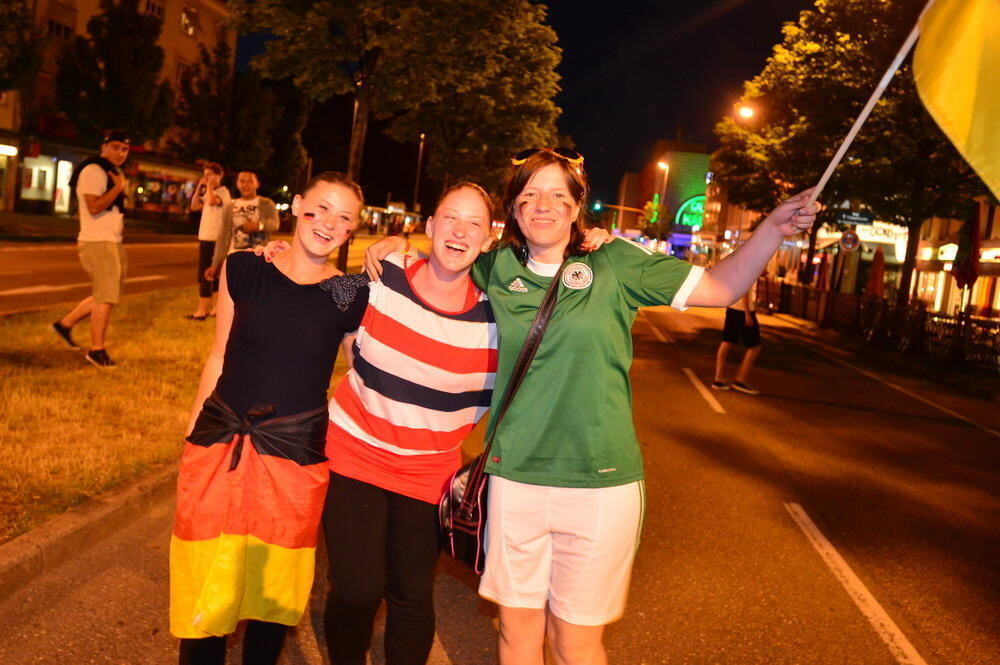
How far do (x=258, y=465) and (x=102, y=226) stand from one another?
6337mm

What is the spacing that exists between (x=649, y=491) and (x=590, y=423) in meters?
4.19

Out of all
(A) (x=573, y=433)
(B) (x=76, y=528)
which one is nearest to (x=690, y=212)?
(B) (x=76, y=528)

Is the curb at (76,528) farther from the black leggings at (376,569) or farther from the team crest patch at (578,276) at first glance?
the team crest patch at (578,276)

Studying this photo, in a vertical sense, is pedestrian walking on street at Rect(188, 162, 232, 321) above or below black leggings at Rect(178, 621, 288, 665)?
above

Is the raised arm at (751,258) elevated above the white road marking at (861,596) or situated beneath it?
elevated above

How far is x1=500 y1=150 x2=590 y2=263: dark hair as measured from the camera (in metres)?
2.85

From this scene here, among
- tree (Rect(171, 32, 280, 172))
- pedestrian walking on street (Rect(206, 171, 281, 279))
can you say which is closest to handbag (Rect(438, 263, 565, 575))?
pedestrian walking on street (Rect(206, 171, 281, 279))

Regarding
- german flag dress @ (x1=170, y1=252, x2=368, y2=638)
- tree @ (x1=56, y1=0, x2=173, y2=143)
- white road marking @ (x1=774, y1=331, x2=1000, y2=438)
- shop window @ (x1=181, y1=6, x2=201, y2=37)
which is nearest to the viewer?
german flag dress @ (x1=170, y1=252, x2=368, y2=638)

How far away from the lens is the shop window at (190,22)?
46062 mm

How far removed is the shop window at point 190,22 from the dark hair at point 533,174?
49.1 meters

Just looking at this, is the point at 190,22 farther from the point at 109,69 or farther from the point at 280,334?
the point at 280,334

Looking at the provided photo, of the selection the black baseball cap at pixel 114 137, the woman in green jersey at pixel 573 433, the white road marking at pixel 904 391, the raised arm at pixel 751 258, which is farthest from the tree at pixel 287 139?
the raised arm at pixel 751 258

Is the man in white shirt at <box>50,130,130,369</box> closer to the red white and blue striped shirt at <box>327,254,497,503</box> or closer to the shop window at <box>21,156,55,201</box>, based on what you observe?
the red white and blue striped shirt at <box>327,254,497,503</box>

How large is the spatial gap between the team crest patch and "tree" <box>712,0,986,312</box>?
69.4 ft
